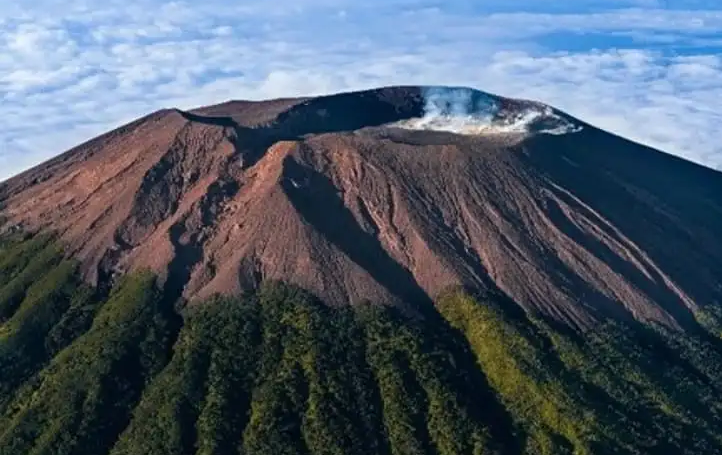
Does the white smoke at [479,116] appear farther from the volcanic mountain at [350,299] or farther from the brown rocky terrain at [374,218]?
the brown rocky terrain at [374,218]

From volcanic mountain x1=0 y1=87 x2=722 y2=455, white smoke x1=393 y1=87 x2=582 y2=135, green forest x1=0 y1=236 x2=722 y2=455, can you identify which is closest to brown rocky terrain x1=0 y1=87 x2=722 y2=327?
volcanic mountain x1=0 y1=87 x2=722 y2=455

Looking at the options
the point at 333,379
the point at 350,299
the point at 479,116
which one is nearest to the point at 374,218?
the point at 350,299

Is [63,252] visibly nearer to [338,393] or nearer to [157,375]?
[157,375]

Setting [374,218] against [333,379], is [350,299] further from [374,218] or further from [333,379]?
[374,218]

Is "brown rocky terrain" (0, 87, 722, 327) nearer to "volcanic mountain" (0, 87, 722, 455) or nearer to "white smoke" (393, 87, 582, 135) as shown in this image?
"volcanic mountain" (0, 87, 722, 455)

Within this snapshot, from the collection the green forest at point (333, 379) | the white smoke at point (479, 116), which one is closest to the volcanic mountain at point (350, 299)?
the green forest at point (333, 379)
